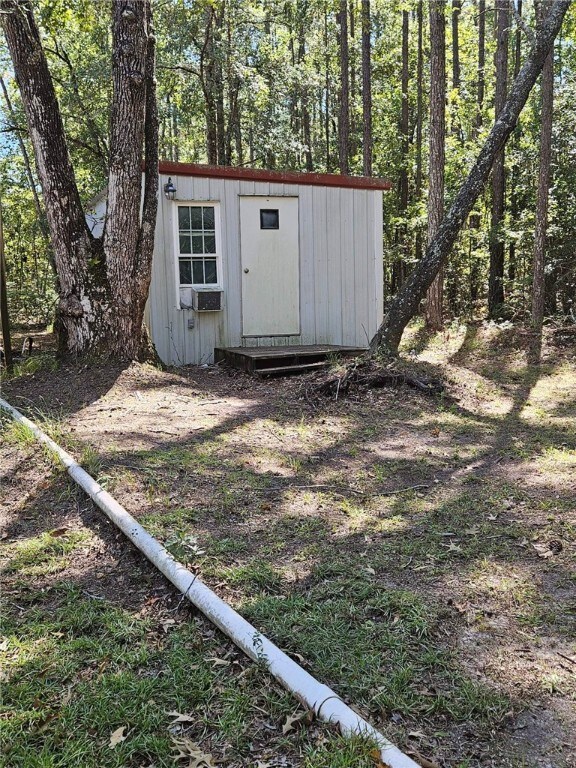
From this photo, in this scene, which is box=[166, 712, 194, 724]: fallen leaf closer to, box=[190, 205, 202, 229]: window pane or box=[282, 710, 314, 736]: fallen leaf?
box=[282, 710, 314, 736]: fallen leaf

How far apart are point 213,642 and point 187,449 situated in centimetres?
233

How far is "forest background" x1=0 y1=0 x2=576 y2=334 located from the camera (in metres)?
11.7

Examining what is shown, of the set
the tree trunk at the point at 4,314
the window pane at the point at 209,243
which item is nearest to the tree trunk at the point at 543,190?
the window pane at the point at 209,243

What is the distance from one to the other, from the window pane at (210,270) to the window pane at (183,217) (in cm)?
53

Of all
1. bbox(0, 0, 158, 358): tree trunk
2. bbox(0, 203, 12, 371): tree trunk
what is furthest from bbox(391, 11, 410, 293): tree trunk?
bbox(0, 203, 12, 371): tree trunk

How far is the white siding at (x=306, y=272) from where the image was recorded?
26.5 ft

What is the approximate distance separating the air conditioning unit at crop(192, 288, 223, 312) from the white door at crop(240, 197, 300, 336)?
46 cm

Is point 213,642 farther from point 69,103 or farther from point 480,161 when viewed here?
point 69,103

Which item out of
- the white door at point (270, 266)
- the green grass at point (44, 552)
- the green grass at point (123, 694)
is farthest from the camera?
the white door at point (270, 266)

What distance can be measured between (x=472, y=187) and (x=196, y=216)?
352 cm

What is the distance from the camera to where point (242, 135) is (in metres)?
17.1

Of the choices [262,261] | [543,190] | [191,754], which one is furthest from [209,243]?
[191,754]

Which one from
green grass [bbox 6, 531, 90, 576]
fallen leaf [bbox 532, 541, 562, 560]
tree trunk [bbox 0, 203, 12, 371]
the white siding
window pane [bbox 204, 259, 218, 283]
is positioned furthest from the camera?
window pane [bbox 204, 259, 218, 283]

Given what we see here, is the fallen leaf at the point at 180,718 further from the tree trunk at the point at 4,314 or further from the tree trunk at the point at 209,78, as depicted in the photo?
the tree trunk at the point at 209,78
